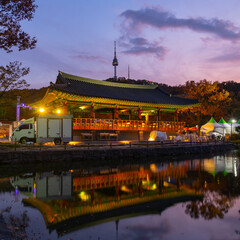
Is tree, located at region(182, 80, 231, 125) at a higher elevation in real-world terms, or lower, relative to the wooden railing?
higher

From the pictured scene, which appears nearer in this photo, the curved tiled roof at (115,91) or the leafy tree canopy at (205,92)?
the curved tiled roof at (115,91)

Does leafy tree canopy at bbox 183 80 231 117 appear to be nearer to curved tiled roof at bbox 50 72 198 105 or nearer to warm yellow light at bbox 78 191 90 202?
curved tiled roof at bbox 50 72 198 105

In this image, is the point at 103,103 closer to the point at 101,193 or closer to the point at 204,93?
the point at 101,193

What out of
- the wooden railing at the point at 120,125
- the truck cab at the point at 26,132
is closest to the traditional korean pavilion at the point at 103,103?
the wooden railing at the point at 120,125

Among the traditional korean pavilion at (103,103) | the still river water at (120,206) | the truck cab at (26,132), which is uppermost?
the traditional korean pavilion at (103,103)

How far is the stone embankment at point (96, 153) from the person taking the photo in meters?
19.4

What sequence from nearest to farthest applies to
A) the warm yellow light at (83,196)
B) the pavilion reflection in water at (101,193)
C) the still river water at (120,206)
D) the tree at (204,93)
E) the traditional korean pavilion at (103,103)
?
the still river water at (120,206), the pavilion reflection in water at (101,193), the warm yellow light at (83,196), the traditional korean pavilion at (103,103), the tree at (204,93)

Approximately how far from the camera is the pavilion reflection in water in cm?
820

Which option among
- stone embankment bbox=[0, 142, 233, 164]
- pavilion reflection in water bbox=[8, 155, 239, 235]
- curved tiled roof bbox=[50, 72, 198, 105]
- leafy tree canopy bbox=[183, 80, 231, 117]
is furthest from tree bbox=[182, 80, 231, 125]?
pavilion reflection in water bbox=[8, 155, 239, 235]

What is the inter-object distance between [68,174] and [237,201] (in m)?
9.62

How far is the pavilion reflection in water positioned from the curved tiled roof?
15.1 m

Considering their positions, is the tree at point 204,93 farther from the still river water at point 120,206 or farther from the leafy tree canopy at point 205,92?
the still river water at point 120,206

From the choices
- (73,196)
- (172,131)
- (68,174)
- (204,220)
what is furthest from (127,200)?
(172,131)

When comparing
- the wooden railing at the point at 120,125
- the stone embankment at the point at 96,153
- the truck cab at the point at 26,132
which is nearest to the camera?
the stone embankment at the point at 96,153
